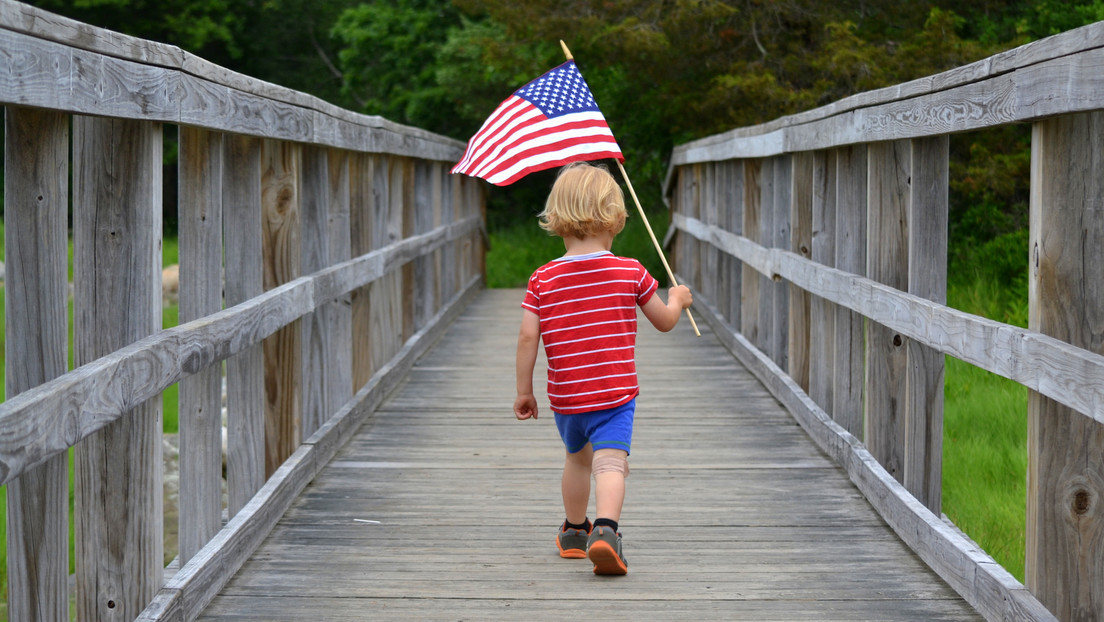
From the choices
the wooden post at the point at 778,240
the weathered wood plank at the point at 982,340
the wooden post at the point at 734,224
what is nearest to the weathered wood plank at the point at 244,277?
the weathered wood plank at the point at 982,340

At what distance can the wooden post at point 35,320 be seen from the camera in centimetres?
263

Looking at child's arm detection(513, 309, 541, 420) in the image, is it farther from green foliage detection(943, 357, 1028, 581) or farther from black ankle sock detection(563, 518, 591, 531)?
green foliage detection(943, 357, 1028, 581)

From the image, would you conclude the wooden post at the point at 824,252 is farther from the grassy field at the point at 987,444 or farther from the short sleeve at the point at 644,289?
the short sleeve at the point at 644,289

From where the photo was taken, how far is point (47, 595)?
8.82 feet

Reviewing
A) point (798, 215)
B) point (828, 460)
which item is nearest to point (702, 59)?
point (798, 215)

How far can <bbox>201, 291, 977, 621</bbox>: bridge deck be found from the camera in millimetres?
3678

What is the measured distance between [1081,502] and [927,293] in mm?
1249

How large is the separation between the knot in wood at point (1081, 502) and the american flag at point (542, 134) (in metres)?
1.82

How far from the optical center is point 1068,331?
3.01 metres

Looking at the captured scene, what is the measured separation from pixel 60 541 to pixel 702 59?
13525 mm

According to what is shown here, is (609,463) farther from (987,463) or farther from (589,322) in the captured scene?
(987,463)

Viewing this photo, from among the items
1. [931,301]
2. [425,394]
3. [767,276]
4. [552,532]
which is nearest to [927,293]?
[931,301]

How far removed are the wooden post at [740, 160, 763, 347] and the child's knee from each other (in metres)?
3.94

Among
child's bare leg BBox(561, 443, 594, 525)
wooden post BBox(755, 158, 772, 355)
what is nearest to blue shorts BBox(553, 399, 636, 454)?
child's bare leg BBox(561, 443, 594, 525)
